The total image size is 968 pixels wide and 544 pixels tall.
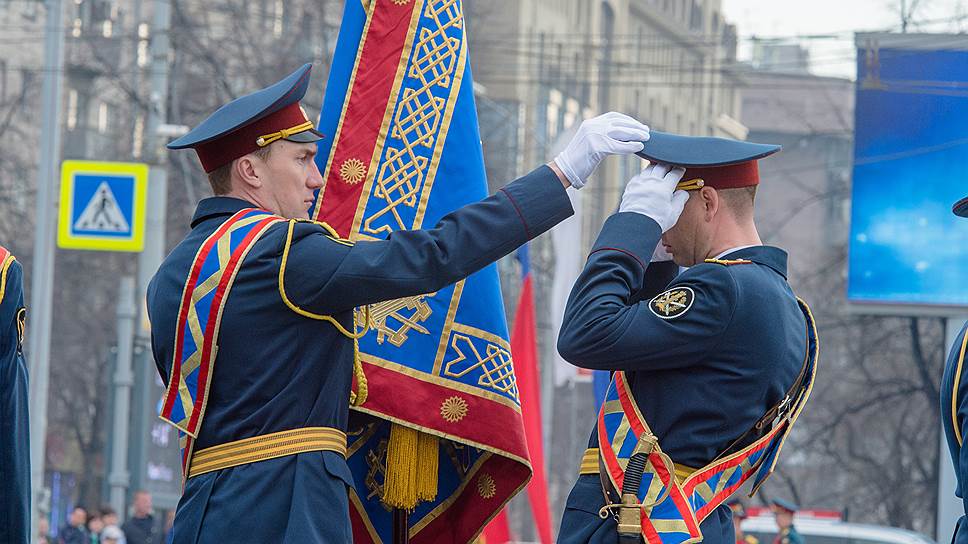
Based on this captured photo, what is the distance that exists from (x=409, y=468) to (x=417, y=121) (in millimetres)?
1138

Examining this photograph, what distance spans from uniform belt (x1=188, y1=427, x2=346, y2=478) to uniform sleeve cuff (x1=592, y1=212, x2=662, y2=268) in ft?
2.87

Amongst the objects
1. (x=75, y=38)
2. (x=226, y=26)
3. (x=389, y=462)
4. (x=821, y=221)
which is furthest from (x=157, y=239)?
(x=821, y=221)

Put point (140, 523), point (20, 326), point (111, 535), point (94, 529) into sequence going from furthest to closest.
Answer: point (94, 529) → point (140, 523) → point (111, 535) → point (20, 326)

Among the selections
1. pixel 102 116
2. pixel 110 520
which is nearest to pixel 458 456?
pixel 110 520

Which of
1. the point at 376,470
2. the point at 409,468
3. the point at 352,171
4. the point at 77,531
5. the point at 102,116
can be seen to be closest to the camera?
the point at 409,468

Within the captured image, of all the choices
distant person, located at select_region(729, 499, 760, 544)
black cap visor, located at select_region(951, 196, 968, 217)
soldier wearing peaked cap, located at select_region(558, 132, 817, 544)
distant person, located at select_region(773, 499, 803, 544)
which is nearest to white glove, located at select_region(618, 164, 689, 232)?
soldier wearing peaked cap, located at select_region(558, 132, 817, 544)

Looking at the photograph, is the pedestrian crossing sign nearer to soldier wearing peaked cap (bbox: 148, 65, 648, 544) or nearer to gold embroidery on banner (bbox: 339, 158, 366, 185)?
gold embroidery on banner (bbox: 339, 158, 366, 185)

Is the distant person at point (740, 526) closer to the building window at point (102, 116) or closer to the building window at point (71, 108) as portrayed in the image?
the building window at point (71, 108)

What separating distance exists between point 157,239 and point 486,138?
498 inches

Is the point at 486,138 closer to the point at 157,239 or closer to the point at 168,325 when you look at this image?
the point at 157,239

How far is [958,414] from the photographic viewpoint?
427 cm

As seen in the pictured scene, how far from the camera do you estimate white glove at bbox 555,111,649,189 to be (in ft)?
14.8

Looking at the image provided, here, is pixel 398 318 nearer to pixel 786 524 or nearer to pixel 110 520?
pixel 786 524

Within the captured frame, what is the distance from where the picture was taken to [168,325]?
457 centimetres
